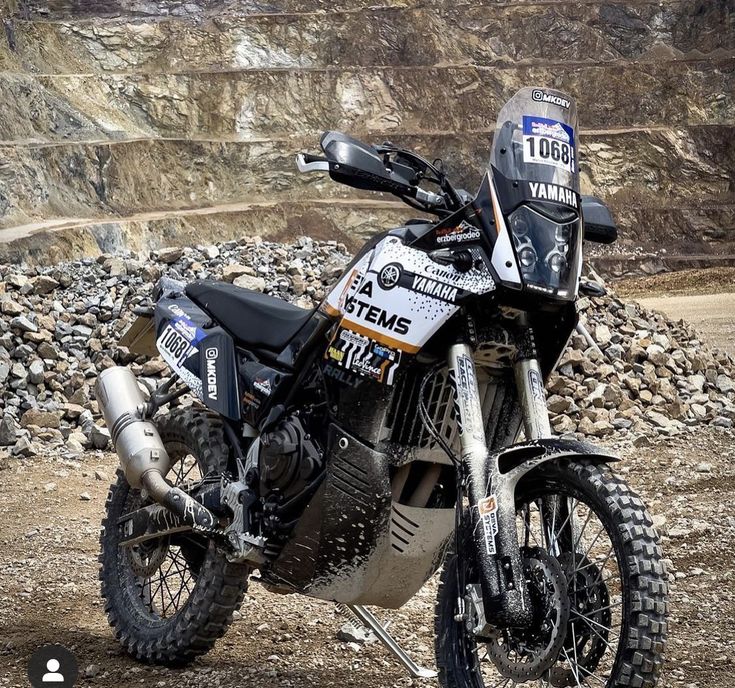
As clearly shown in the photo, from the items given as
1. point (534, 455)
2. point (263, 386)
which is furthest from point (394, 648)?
point (534, 455)

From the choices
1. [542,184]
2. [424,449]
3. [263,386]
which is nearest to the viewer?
[542,184]

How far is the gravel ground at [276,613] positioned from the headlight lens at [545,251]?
172 centimetres

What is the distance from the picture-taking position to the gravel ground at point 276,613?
473 centimetres

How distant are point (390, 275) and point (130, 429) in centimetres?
161

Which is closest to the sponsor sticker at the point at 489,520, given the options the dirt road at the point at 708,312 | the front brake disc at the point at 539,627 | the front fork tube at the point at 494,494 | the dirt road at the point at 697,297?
the front fork tube at the point at 494,494

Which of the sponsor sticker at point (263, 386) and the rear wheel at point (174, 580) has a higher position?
the sponsor sticker at point (263, 386)

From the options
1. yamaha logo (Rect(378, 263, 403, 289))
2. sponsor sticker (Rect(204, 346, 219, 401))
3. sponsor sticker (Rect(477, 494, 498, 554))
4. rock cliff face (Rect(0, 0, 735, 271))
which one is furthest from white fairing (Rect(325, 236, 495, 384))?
rock cliff face (Rect(0, 0, 735, 271))

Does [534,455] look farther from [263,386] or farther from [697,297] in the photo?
[697,297]

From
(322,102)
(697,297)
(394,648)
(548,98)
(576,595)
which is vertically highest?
(322,102)

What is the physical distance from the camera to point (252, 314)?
4742 millimetres

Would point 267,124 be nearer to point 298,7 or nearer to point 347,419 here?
point 298,7

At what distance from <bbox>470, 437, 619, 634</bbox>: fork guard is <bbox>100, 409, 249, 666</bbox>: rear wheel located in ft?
4.51

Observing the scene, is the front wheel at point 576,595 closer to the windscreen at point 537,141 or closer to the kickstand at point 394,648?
the kickstand at point 394,648

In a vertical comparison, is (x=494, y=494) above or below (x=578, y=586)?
above
